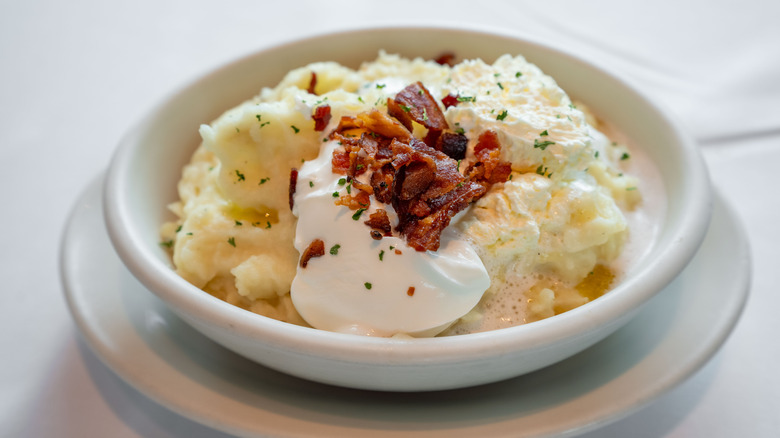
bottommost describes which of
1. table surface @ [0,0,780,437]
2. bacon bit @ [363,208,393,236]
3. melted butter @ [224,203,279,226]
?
table surface @ [0,0,780,437]

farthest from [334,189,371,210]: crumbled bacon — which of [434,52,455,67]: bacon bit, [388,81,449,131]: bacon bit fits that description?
[434,52,455,67]: bacon bit

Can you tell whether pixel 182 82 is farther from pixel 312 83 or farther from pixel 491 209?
pixel 491 209

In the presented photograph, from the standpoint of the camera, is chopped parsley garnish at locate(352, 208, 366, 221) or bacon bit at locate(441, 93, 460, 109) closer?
chopped parsley garnish at locate(352, 208, 366, 221)

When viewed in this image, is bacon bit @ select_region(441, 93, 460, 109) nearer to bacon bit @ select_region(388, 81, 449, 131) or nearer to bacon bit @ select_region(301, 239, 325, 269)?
bacon bit @ select_region(388, 81, 449, 131)

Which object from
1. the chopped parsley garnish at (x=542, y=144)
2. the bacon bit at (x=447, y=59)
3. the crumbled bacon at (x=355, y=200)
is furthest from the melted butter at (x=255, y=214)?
the bacon bit at (x=447, y=59)

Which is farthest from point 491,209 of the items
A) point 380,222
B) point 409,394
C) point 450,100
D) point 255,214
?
point 255,214

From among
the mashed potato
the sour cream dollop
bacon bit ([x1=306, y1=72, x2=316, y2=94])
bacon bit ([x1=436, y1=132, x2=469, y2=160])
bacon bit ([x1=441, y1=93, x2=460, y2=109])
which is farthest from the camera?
bacon bit ([x1=306, y1=72, x2=316, y2=94])
